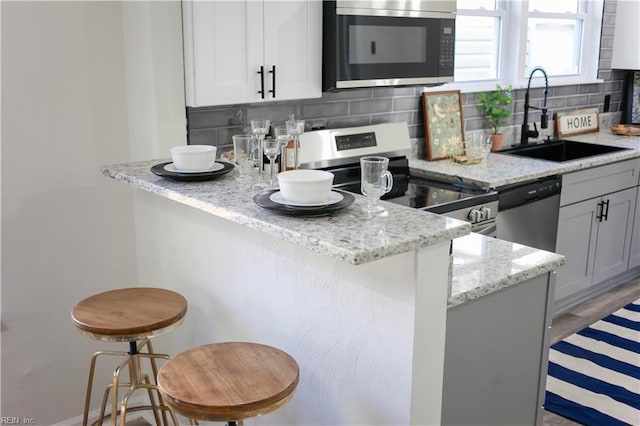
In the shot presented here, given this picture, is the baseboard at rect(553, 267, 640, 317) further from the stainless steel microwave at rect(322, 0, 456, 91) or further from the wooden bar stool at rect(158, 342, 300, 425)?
the wooden bar stool at rect(158, 342, 300, 425)

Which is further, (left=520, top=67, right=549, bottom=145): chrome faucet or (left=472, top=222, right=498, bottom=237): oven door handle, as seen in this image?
(left=520, top=67, right=549, bottom=145): chrome faucet

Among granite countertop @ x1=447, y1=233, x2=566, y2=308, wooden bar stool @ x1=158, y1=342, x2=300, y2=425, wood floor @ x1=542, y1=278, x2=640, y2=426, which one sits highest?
granite countertop @ x1=447, y1=233, x2=566, y2=308

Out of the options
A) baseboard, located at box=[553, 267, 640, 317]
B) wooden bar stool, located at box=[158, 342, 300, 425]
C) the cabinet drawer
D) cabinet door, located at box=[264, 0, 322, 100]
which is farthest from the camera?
baseboard, located at box=[553, 267, 640, 317]

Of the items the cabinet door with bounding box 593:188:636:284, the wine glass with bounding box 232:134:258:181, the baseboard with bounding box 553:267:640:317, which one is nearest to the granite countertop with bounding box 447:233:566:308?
the wine glass with bounding box 232:134:258:181

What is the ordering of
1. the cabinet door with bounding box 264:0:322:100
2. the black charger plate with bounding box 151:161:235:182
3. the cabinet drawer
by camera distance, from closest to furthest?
the black charger plate with bounding box 151:161:235:182 → the cabinet door with bounding box 264:0:322:100 → the cabinet drawer

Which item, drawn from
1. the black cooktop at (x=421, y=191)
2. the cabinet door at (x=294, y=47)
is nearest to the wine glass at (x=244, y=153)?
the cabinet door at (x=294, y=47)

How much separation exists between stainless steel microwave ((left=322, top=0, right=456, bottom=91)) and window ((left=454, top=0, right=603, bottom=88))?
0.78 m

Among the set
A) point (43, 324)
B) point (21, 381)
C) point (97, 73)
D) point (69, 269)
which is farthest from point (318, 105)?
point (21, 381)

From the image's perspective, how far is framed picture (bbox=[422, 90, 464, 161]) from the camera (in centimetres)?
366

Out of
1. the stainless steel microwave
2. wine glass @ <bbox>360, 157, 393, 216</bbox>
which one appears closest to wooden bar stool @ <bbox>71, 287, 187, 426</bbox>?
wine glass @ <bbox>360, 157, 393, 216</bbox>

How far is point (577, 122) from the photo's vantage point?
4.75 m

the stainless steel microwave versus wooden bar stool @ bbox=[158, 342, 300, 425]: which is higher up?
the stainless steel microwave

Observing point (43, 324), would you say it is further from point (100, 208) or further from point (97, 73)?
point (97, 73)

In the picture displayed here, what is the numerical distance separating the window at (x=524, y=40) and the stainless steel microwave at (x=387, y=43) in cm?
78
